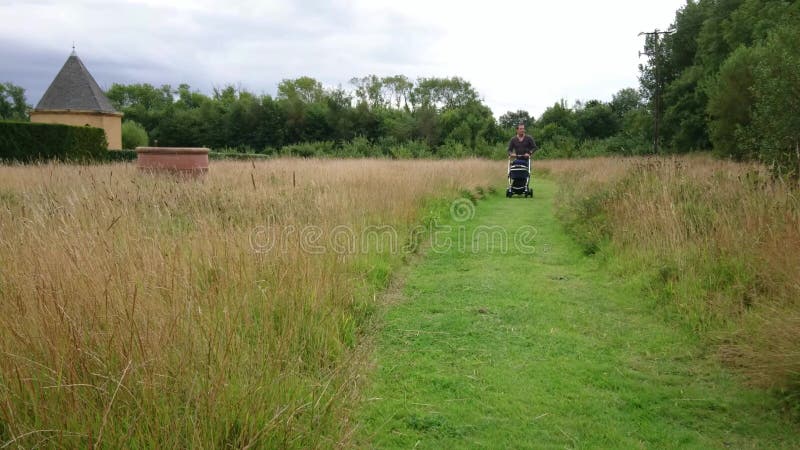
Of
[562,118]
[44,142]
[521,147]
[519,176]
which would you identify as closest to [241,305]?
[521,147]

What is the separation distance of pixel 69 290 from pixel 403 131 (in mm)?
41267

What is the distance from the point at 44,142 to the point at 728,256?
23.3 m

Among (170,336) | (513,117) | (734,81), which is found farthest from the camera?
(513,117)

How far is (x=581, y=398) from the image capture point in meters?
3.19

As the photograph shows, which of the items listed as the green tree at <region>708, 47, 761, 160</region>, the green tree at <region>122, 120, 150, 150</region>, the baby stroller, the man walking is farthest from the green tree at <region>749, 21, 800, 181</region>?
the green tree at <region>122, 120, 150, 150</region>

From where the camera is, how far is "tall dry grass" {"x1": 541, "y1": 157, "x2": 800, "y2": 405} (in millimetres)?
3312

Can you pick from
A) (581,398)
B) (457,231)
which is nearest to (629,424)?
(581,398)

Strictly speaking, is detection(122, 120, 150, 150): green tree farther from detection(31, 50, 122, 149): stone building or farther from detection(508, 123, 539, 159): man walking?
detection(508, 123, 539, 159): man walking

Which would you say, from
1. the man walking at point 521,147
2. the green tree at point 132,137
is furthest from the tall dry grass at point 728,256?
the green tree at point 132,137

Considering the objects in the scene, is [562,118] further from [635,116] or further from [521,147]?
[521,147]

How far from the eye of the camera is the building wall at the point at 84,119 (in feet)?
118

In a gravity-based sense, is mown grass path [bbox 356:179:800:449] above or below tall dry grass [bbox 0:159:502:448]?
below

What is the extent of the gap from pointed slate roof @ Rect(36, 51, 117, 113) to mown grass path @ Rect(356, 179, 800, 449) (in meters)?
40.0

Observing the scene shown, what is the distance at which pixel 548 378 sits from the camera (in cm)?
346
